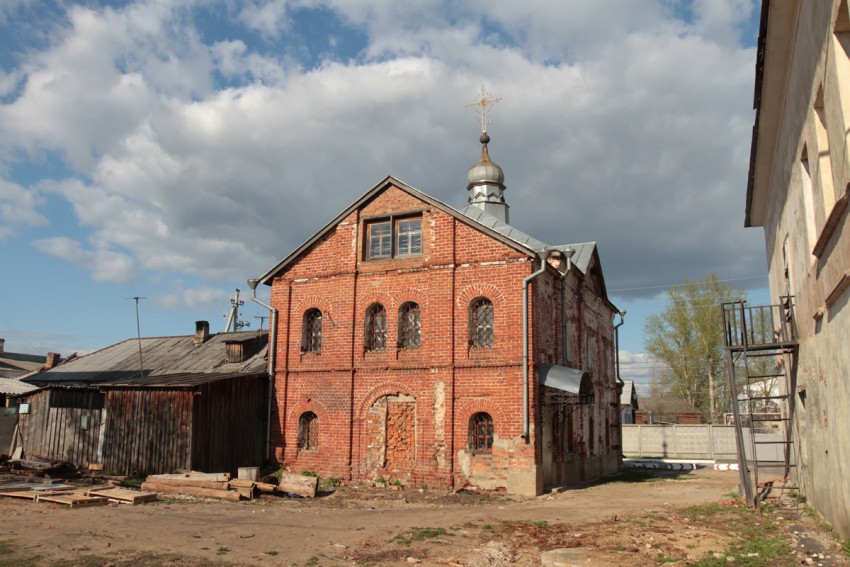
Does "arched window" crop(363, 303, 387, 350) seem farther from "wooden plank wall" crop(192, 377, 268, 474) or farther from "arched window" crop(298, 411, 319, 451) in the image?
"wooden plank wall" crop(192, 377, 268, 474)

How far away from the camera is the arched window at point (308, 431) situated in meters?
18.5

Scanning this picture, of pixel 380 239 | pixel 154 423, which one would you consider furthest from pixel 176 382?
pixel 380 239

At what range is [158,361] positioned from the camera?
24234 mm

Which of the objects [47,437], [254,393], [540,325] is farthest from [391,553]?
[47,437]

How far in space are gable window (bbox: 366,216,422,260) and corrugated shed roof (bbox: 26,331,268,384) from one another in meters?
5.10

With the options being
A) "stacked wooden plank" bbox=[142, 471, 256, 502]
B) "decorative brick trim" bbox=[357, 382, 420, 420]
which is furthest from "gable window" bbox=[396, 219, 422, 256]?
"stacked wooden plank" bbox=[142, 471, 256, 502]

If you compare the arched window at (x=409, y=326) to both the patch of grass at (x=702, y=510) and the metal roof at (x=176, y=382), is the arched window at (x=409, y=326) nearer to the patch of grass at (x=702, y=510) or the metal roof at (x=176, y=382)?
the metal roof at (x=176, y=382)

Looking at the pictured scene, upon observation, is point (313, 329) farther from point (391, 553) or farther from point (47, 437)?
point (391, 553)

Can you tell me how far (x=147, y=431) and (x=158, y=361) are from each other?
25.0 feet

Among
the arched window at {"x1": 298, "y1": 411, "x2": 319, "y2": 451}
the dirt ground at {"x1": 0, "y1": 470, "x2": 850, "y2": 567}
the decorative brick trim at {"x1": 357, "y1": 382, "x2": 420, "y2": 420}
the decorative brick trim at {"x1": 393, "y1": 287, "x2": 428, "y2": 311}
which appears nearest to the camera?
the dirt ground at {"x1": 0, "y1": 470, "x2": 850, "y2": 567}

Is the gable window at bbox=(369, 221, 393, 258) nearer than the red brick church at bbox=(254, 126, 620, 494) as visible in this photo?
No

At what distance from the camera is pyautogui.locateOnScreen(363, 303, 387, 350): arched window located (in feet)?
59.9

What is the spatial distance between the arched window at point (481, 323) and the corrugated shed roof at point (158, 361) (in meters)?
6.81

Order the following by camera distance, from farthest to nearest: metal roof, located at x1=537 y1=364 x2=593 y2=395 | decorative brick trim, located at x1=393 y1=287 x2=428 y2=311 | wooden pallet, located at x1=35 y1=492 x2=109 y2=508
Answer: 1. decorative brick trim, located at x1=393 y1=287 x2=428 y2=311
2. metal roof, located at x1=537 y1=364 x2=593 y2=395
3. wooden pallet, located at x1=35 y1=492 x2=109 y2=508
